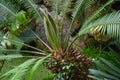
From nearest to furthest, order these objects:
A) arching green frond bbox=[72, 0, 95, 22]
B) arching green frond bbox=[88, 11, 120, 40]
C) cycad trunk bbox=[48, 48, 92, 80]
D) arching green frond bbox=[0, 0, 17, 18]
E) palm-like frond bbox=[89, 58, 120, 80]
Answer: palm-like frond bbox=[89, 58, 120, 80] < arching green frond bbox=[88, 11, 120, 40] < cycad trunk bbox=[48, 48, 92, 80] < arching green frond bbox=[72, 0, 95, 22] < arching green frond bbox=[0, 0, 17, 18]

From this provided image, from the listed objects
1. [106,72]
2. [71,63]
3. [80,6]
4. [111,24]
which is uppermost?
[80,6]

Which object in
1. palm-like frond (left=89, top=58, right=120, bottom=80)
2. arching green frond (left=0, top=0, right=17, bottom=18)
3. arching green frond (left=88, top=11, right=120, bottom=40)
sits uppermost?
arching green frond (left=0, top=0, right=17, bottom=18)

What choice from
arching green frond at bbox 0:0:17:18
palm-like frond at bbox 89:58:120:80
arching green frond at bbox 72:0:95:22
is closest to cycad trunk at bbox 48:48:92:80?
arching green frond at bbox 72:0:95:22

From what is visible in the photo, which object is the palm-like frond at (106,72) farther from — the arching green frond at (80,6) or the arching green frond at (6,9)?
the arching green frond at (6,9)

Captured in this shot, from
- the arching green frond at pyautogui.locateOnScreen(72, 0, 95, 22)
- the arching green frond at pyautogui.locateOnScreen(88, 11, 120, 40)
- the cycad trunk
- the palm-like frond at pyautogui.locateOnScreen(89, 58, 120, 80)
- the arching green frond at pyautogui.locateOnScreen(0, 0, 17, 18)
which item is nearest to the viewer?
the palm-like frond at pyautogui.locateOnScreen(89, 58, 120, 80)

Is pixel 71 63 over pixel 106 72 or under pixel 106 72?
over

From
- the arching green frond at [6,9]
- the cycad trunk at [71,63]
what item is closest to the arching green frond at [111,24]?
the cycad trunk at [71,63]

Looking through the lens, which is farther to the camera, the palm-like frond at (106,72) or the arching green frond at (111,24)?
the arching green frond at (111,24)

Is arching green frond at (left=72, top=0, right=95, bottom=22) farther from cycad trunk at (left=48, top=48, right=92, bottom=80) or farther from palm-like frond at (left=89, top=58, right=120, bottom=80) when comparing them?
palm-like frond at (left=89, top=58, right=120, bottom=80)

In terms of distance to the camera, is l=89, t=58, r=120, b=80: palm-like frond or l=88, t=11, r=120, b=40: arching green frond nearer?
l=89, t=58, r=120, b=80: palm-like frond

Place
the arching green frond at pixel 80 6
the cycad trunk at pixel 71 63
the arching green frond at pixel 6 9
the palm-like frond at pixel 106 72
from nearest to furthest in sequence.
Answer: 1. the palm-like frond at pixel 106 72
2. the cycad trunk at pixel 71 63
3. the arching green frond at pixel 80 6
4. the arching green frond at pixel 6 9

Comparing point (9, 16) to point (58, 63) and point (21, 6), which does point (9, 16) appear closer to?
point (21, 6)

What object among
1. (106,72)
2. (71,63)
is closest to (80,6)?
(71,63)

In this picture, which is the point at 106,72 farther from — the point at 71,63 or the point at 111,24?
the point at 71,63
